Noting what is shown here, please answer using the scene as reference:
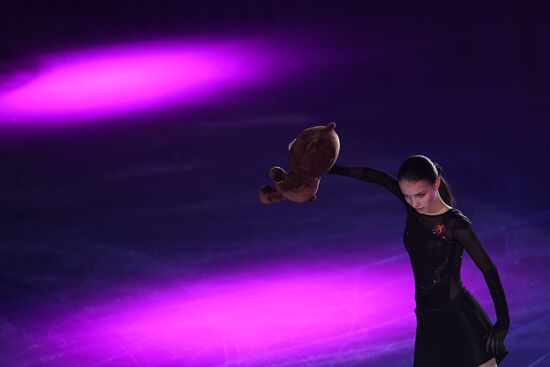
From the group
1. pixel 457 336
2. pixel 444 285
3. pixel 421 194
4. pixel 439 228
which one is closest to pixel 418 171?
pixel 421 194

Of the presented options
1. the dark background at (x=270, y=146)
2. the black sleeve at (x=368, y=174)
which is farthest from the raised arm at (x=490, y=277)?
the dark background at (x=270, y=146)

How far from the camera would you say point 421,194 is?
13.7 feet

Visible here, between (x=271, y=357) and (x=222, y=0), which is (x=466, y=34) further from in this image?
(x=271, y=357)

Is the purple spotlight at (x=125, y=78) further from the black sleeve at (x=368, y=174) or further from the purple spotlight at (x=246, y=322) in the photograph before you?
the black sleeve at (x=368, y=174)

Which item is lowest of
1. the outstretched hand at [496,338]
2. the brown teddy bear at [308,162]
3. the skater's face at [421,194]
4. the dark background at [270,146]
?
the outstretched hand at [496,338]

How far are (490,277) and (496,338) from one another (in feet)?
0.78

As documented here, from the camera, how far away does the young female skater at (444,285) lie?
164 inches

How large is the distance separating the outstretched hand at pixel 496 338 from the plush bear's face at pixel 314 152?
90 cm

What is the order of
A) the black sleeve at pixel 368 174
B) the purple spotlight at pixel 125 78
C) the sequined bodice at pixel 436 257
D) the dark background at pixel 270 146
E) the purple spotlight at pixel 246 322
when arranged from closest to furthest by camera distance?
1. the sequined bodice at pixel 436 257
2. the black sleeve at pixel 368 174
3. the purple spotlight at pixel 246 322
4. the dark background at pixel 270 146
5. the purple spotlight at pixel 125 78

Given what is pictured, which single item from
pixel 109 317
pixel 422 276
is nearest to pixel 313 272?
pixel 109 317

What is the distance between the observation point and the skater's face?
4.15m

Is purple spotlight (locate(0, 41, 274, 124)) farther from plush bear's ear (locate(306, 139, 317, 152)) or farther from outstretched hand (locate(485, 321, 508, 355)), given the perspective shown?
outstretched hand (locate(485, 321, 508, 355))

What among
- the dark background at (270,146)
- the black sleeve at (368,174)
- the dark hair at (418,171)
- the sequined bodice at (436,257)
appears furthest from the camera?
the dark background at (270,146)

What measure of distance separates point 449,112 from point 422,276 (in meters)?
3.37
